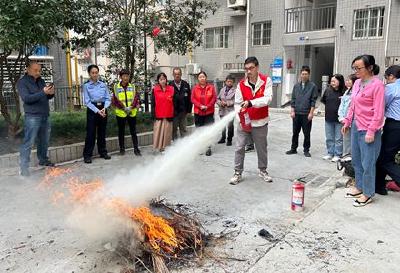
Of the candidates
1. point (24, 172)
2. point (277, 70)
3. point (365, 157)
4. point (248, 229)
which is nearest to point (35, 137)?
point (24, 172)

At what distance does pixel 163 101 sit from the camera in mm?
7812

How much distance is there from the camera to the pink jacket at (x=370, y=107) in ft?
15.4

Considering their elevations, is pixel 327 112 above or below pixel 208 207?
above

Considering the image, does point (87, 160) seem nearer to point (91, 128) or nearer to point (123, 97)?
point (91, 128)

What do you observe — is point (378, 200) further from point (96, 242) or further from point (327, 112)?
point (96, 242)

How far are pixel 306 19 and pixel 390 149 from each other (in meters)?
15.1

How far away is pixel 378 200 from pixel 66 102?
901 cm

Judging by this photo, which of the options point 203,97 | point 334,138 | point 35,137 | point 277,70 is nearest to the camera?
point 35,137

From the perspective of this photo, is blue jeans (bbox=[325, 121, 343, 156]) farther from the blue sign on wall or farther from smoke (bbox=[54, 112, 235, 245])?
the blue sign on wall

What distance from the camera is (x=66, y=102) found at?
11.1 m

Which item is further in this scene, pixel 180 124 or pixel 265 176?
pixel 180 124

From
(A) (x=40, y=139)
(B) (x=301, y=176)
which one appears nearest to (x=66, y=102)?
(A) (x=40, y=139)

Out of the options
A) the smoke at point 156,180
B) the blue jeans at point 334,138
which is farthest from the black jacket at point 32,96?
the blue jeans at point 334,138

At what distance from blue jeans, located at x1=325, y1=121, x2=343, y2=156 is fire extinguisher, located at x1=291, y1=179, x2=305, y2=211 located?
3.30m
